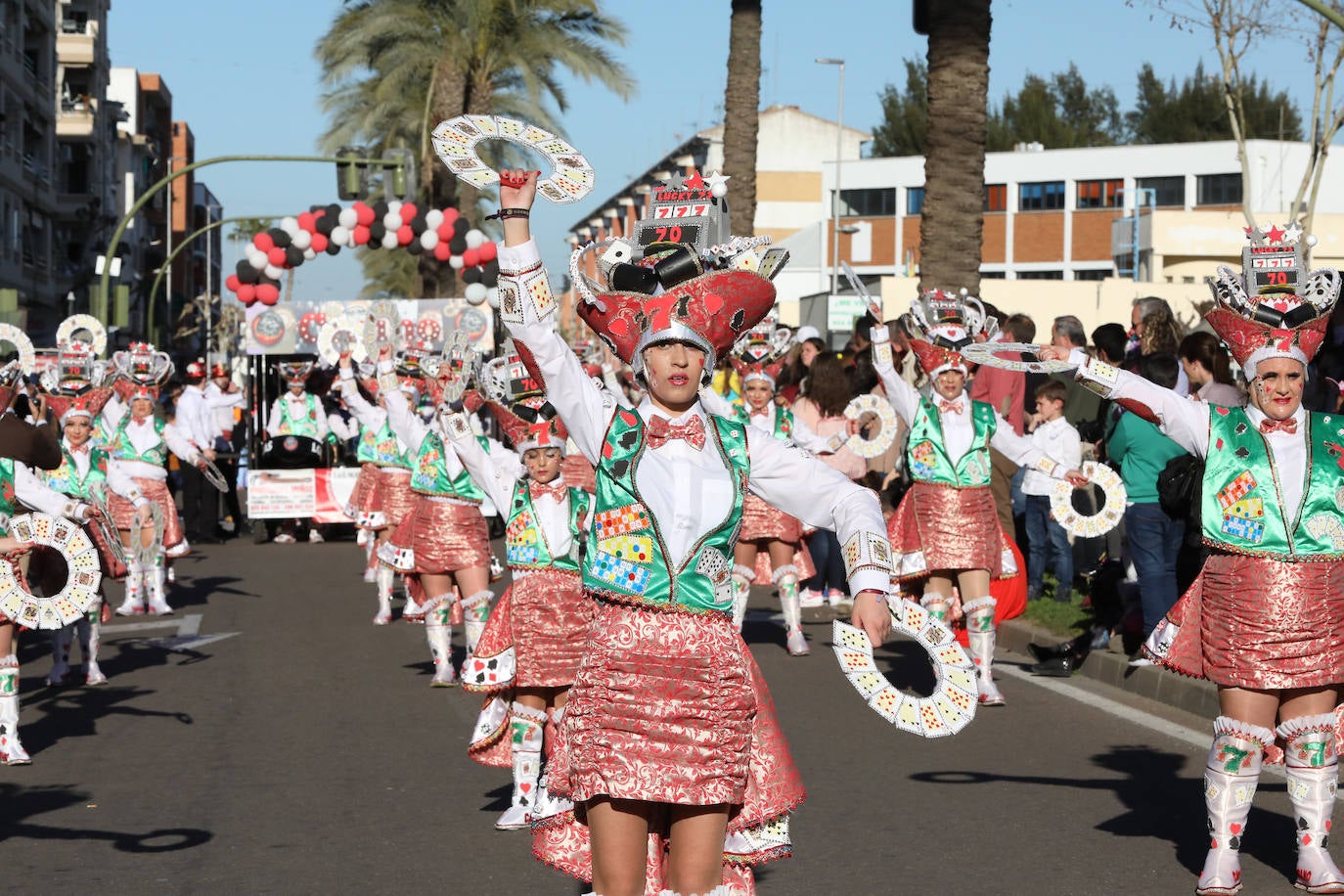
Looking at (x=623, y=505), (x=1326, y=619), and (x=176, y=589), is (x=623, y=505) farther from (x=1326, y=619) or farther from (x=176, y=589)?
(x=176, y=589)

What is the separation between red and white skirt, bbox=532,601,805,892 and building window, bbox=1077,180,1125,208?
6715 centimetres

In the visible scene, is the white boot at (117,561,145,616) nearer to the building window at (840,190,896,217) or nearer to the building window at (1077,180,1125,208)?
the building window at (1077,180,1125,208)

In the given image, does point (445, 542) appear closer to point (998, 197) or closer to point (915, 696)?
point (915, 696)

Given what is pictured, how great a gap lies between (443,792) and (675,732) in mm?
4077

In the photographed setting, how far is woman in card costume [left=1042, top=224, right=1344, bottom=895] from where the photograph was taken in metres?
6.90

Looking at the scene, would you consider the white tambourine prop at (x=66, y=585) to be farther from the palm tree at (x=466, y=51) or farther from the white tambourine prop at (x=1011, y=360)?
the palm tree at (x=466, y=51)

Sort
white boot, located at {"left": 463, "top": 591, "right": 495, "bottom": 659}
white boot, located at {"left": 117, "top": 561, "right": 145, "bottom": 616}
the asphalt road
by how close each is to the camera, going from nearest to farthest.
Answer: the asphalt road < white boot, located at {"left": 463, "top": 591, "right": 495, "bottom": 659} < white boot, located at {"left": 117, "top": 561, "right": 145, "bottom": 616}

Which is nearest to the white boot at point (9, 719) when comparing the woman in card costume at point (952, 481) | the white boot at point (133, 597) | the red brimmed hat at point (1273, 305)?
the woman in card costume at point (952, 481)

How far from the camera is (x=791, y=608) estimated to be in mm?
13852

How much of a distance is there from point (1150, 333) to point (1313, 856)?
20.0ft

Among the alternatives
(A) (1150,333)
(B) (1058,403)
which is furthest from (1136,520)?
(B) (1058,403)

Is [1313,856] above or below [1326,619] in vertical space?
below

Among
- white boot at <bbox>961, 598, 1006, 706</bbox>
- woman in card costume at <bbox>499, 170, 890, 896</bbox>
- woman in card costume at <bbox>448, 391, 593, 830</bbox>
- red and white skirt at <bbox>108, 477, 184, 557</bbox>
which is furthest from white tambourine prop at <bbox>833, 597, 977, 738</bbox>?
red and white skirt at <bbox>108, 477, 184, 557</bbox>

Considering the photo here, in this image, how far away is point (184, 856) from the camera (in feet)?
25.0
